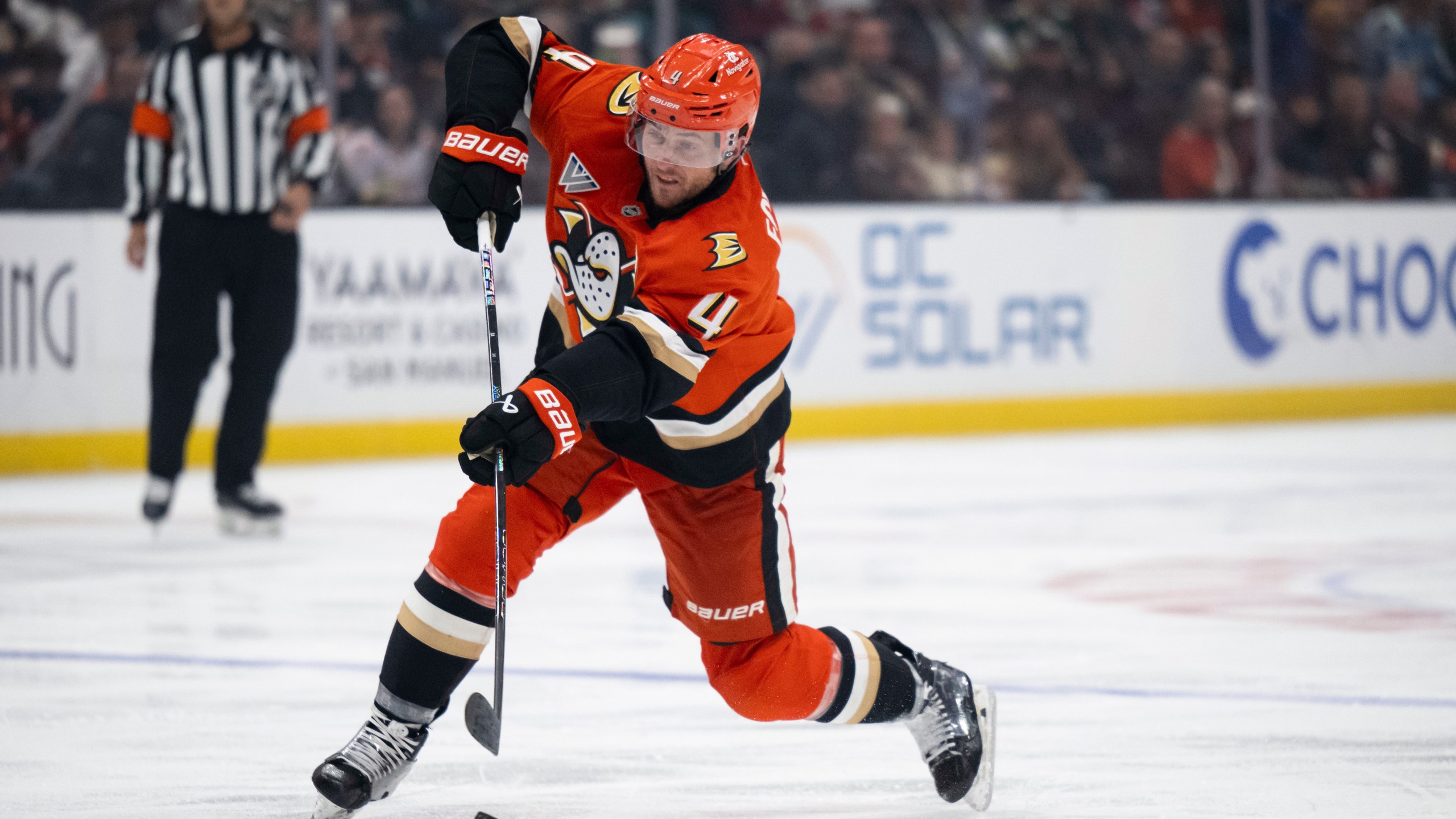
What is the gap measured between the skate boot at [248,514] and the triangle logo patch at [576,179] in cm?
307

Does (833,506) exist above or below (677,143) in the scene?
below

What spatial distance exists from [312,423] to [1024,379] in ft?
10.4

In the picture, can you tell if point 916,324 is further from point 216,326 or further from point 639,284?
point 639,284

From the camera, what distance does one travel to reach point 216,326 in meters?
5.38

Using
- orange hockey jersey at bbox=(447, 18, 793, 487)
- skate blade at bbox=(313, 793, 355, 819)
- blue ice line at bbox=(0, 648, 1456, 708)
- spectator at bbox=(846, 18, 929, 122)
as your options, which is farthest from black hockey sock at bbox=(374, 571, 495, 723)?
spectator at bbox=(846, 18, 929, 122)

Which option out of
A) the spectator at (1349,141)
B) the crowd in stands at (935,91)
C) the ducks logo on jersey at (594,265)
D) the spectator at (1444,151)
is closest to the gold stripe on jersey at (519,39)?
the ducks logo on jersey at (594,265)

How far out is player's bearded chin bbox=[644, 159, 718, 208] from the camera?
7.62 ft

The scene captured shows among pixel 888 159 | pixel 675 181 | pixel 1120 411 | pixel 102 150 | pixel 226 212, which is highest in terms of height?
pixel 675 181

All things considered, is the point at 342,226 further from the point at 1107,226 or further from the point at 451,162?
the point at 451,162

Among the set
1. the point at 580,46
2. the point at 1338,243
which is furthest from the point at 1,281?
the point at 1338,243

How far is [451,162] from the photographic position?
8.00ft

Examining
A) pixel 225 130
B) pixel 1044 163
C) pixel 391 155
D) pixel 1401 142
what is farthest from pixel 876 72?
pixel 225 130

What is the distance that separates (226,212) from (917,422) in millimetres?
3805

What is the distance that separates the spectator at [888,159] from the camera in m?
8.33
